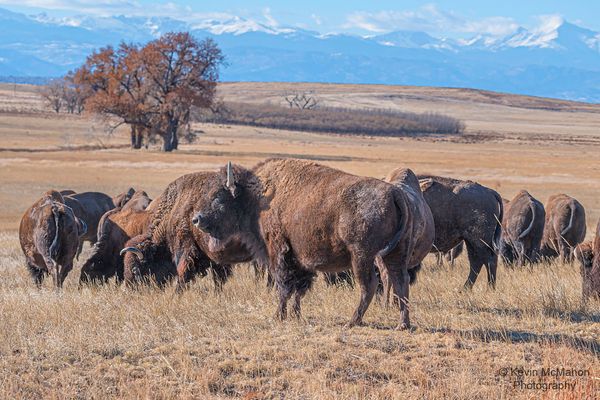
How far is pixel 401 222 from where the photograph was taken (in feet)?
24.9

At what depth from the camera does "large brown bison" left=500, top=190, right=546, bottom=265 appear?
1513 cm

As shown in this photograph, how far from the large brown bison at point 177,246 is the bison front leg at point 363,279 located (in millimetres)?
2392

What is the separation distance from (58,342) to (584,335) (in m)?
5.03

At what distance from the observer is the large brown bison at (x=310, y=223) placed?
7.62 meters

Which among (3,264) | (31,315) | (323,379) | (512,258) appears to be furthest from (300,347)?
(3,264)

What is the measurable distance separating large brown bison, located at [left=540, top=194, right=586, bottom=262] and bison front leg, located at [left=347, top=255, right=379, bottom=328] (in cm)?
947

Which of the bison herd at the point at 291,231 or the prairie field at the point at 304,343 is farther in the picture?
the bison herd at the point at 291,231

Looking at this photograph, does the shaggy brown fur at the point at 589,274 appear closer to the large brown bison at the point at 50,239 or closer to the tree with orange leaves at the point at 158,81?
the large brown bison at the point at 50,239

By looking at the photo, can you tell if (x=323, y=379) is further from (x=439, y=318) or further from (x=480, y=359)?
(x=439, y=318)

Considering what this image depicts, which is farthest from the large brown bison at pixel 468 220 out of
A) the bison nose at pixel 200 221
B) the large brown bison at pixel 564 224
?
the large brown bison at pixel 564 224

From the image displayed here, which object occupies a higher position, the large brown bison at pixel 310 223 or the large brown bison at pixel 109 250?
the large brown bison at pixel 310 223

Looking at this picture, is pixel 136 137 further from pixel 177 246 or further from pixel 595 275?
pixel 595 275

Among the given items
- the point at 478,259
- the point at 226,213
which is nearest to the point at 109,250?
the point at 226,213

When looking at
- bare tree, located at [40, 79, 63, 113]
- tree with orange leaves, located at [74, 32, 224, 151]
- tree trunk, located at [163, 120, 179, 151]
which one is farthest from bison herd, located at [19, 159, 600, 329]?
bare tree, located at [40, 79, 63, 113]
